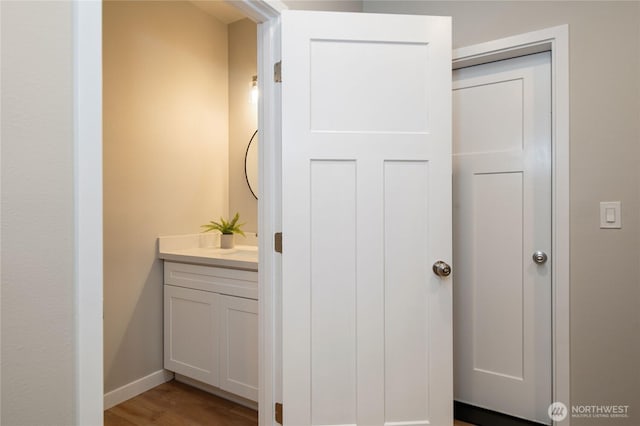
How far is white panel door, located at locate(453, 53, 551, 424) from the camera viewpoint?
73.7 inches

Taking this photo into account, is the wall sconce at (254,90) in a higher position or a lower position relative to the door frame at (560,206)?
higher

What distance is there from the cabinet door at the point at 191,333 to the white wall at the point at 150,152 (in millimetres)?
95

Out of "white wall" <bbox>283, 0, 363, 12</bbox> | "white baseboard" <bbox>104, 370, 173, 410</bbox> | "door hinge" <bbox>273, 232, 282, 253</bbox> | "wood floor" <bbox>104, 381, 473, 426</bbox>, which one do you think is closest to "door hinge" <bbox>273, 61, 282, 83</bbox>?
"white wall" <bbox>283, 0, 363, 12</bbox>

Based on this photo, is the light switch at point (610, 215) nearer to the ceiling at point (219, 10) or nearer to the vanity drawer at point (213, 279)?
the vanity drawer at point (213, 279)

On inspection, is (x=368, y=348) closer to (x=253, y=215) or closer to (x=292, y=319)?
(x=292, y=319)

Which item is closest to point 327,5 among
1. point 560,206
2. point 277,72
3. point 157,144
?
point 277,72

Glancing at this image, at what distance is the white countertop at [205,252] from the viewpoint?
2.13m

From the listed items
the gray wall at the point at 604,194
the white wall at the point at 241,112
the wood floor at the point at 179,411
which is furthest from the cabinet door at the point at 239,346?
the gray wall at the point at 604,194

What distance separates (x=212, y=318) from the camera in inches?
87.7

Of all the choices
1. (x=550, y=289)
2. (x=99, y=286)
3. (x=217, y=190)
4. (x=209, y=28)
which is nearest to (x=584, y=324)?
(x=550, y=289)

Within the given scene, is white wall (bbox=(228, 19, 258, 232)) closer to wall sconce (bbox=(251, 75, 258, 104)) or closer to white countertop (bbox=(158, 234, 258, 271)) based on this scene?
wall sconce (bbox=(251, 75, 258, 104))

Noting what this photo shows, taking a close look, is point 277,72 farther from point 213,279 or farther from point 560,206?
point 560,206

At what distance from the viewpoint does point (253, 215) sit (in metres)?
2.81

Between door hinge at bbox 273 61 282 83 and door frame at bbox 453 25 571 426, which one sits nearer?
door hinge at bbox 273 61 282 83
